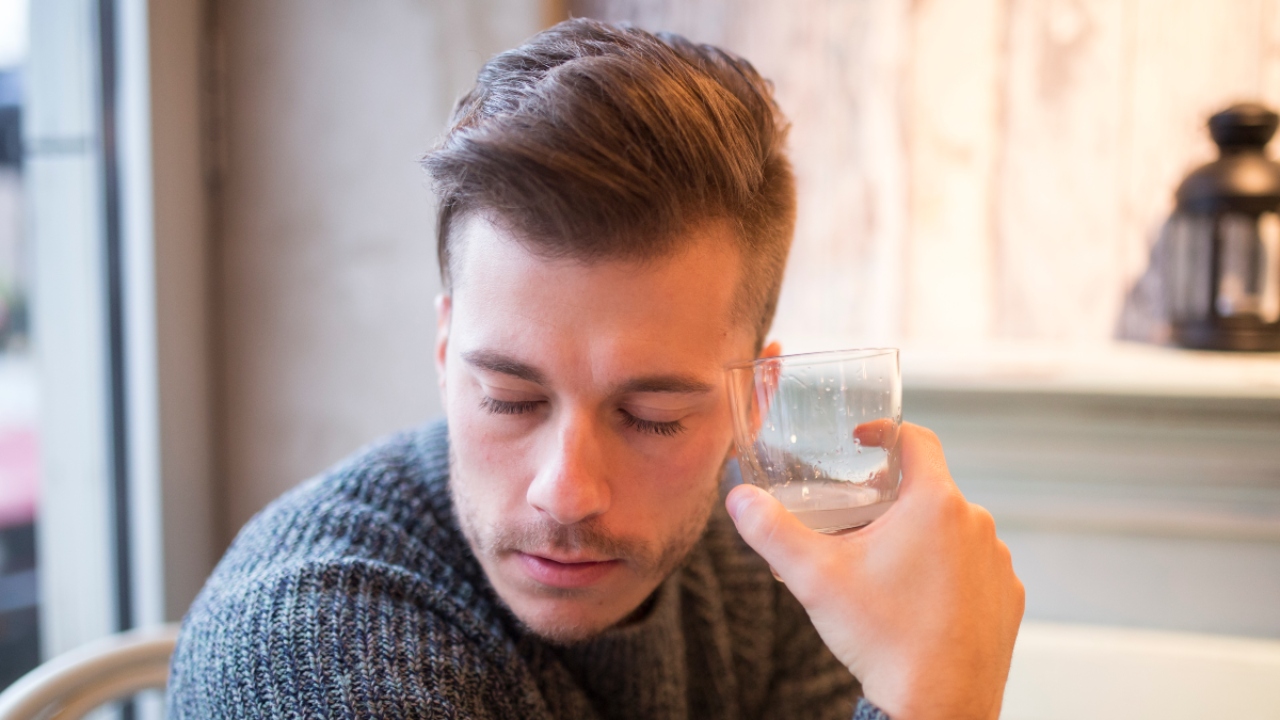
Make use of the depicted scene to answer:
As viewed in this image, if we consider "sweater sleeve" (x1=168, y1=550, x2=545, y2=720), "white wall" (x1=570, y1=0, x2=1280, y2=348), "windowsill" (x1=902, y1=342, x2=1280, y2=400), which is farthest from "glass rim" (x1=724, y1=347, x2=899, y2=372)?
"white wall" (x1=570, y1=0, x2=1280, y2=348)

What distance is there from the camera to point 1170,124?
4.85 feet

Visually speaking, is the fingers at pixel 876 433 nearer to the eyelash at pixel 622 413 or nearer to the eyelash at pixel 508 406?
the eyelash at pixel 622 413

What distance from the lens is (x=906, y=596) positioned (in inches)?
26.7

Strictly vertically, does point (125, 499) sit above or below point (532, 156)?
below

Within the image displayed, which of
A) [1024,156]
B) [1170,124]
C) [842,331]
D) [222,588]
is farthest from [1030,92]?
[222,588]

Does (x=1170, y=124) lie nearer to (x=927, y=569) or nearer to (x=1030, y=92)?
(x=1030, y=92)

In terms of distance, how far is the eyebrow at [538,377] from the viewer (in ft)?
2.59

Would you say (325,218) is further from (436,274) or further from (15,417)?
(15,417)

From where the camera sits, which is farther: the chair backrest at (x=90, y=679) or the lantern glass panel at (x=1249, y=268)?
the lantern glass panel at (x=1249, y=268)

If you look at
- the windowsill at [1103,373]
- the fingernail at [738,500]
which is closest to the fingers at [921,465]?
the fingernail at [738,500]

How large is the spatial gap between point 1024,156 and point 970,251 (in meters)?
0.19

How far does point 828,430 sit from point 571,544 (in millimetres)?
271

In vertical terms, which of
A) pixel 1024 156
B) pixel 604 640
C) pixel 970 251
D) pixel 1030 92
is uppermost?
pixel 1030 92

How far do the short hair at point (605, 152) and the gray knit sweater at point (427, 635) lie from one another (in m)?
0.28
